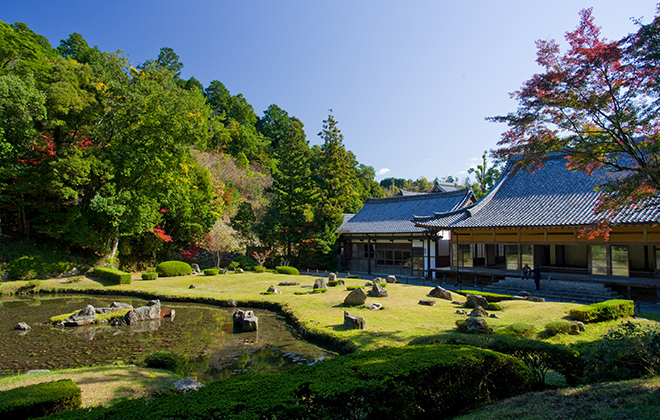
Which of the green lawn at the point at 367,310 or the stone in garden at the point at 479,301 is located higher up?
the stone in garden at the point at 479,301

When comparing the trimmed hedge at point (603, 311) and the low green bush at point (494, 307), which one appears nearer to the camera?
the trimmed hedge at point (603, 311)

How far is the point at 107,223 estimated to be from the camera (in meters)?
26.9

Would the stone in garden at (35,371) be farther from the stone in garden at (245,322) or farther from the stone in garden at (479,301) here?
the stone in garden at (479,301)

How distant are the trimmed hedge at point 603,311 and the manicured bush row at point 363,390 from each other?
708cm

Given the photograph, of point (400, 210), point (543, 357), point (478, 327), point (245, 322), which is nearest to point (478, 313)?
point (478, 327)

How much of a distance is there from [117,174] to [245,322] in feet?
67.8

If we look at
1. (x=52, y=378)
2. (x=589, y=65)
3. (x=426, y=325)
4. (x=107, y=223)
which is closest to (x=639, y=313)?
(x=426, y=325)

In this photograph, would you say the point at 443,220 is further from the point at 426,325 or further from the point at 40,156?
the point at 40,156

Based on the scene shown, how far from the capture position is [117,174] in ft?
88.4

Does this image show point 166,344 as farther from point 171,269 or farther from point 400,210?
point 400,210

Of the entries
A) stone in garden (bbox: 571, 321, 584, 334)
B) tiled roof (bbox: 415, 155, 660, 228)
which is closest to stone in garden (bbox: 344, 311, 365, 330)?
stone in garden (bbox: 571, 321, 584, 334)

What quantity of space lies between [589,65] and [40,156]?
31704 mm

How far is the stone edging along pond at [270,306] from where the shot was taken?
34.0ft

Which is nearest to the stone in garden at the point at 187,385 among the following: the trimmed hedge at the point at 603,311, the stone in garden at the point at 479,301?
the stone in garden at the point at 479,301
